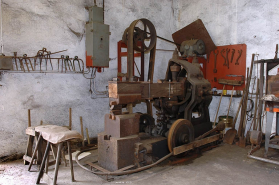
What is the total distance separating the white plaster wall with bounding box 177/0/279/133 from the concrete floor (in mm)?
1953

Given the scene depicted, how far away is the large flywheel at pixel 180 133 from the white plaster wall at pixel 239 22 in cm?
191

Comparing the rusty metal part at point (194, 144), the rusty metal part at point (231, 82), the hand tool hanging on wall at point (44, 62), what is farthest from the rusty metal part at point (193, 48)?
the hand tool hanging on wall at point (44, 62)

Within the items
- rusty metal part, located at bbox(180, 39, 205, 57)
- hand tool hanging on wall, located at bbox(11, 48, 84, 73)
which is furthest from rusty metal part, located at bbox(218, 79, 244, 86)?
hand tool hanging on wall, located at bbox(11, 48, 84, 73)

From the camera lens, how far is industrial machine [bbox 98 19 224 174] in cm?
320

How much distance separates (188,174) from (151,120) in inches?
51.3

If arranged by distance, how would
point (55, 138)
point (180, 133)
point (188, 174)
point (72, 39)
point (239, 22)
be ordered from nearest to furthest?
point (55, 138) < point (188, 174) < point (180, 133) < point (72, 39) < point (239, 22)

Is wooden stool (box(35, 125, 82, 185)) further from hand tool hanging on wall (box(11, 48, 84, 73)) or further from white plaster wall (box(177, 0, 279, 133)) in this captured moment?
white plaster wall (box(177, 0, 279, 133))

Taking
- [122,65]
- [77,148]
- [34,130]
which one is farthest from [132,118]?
[122,65]

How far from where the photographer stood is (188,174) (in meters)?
3.26

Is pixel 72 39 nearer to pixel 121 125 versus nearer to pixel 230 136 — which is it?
pixel 121 125

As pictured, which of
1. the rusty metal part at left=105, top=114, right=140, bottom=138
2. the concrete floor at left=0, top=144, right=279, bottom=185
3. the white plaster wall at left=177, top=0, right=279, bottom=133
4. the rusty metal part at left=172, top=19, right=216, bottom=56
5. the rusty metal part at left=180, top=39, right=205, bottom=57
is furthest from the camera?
the rusty metal part at left=172, top=19, right=216, bottom=56

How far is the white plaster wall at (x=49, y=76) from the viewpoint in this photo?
3.89 metres

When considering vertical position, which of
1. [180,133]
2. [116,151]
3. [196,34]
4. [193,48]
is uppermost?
[196,34]

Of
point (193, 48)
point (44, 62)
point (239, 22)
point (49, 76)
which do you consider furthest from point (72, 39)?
point (239, 22)
